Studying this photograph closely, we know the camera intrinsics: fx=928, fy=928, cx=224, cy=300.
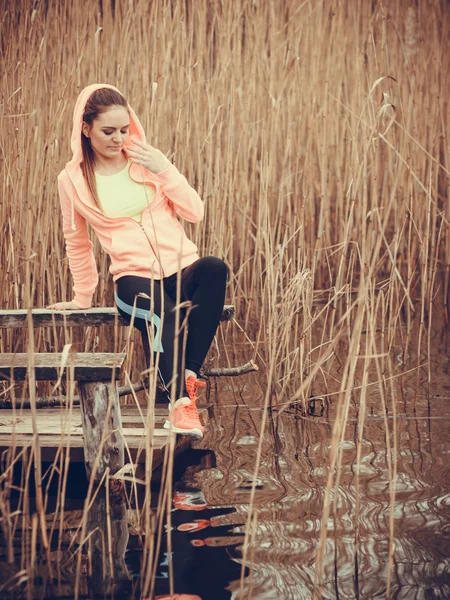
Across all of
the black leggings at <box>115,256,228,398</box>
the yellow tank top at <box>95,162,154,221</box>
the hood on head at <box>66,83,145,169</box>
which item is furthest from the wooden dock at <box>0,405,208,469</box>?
the hood on head at <box>66,83,145,169</box>

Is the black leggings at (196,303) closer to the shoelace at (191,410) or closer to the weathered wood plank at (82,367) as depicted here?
the shoelace at (191,410)

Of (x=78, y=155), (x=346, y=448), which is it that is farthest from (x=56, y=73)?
(x=346, y=448)

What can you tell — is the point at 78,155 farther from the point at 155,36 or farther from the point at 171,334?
the point at 155,36

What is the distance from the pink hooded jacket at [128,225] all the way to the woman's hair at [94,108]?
0.04 ft

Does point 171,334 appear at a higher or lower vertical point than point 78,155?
lower

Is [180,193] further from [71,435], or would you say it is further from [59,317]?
[71,435]

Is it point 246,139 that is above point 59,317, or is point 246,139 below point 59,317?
above

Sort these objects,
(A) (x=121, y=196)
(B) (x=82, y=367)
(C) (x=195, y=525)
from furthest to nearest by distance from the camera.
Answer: (A) (x=121, y=196)
(B) (x=82, y=367)
(C) (x=195, y=525)

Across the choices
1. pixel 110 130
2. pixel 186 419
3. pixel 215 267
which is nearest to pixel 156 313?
pixel 215 267

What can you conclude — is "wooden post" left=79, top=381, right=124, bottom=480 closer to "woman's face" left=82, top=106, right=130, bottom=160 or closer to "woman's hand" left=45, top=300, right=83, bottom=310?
"woman's hand" left=45, top=300, right=83, bottom=310

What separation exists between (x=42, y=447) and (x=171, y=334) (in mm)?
373

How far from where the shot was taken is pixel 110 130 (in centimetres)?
209

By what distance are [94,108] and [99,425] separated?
71 centimetres

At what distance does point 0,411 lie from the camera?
2.32 metres
